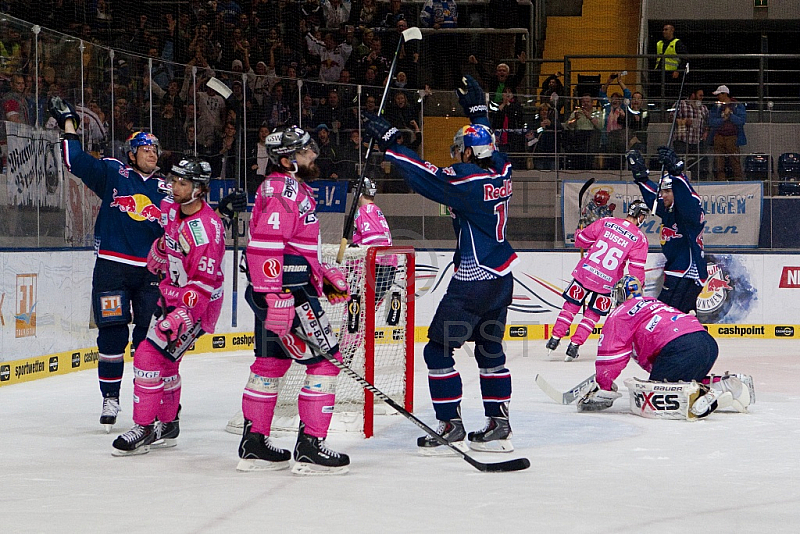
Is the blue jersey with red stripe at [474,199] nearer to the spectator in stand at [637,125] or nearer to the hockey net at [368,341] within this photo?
the hockey net at [368,341]

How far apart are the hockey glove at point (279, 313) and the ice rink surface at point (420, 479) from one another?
63 centimetres

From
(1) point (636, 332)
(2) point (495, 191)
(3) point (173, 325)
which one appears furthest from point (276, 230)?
(1) point (636, 332)

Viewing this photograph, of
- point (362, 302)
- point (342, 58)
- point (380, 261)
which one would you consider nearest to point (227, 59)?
point (342, 58)

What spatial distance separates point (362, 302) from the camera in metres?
5.67

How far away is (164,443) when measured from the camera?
16.6 feet

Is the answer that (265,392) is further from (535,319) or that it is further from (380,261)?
(535,319)

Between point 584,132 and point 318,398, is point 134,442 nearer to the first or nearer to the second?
point 318,398

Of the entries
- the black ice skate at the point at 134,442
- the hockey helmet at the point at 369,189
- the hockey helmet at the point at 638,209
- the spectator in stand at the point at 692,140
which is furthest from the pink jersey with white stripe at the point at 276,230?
the spectator in stand at the point at 692,140

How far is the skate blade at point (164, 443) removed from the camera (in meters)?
5.01

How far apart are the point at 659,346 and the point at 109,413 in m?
3.13

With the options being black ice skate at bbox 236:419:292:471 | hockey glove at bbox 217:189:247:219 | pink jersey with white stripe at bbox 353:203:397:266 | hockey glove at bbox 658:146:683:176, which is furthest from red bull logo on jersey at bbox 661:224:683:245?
black ice skate at bbox 236:419:292:471

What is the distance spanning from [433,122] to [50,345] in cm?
454

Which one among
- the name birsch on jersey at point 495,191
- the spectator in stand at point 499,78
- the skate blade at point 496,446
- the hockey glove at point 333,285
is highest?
the spectator in stand at point 499,78

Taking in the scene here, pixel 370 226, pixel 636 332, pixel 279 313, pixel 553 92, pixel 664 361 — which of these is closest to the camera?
pixel 279 313
